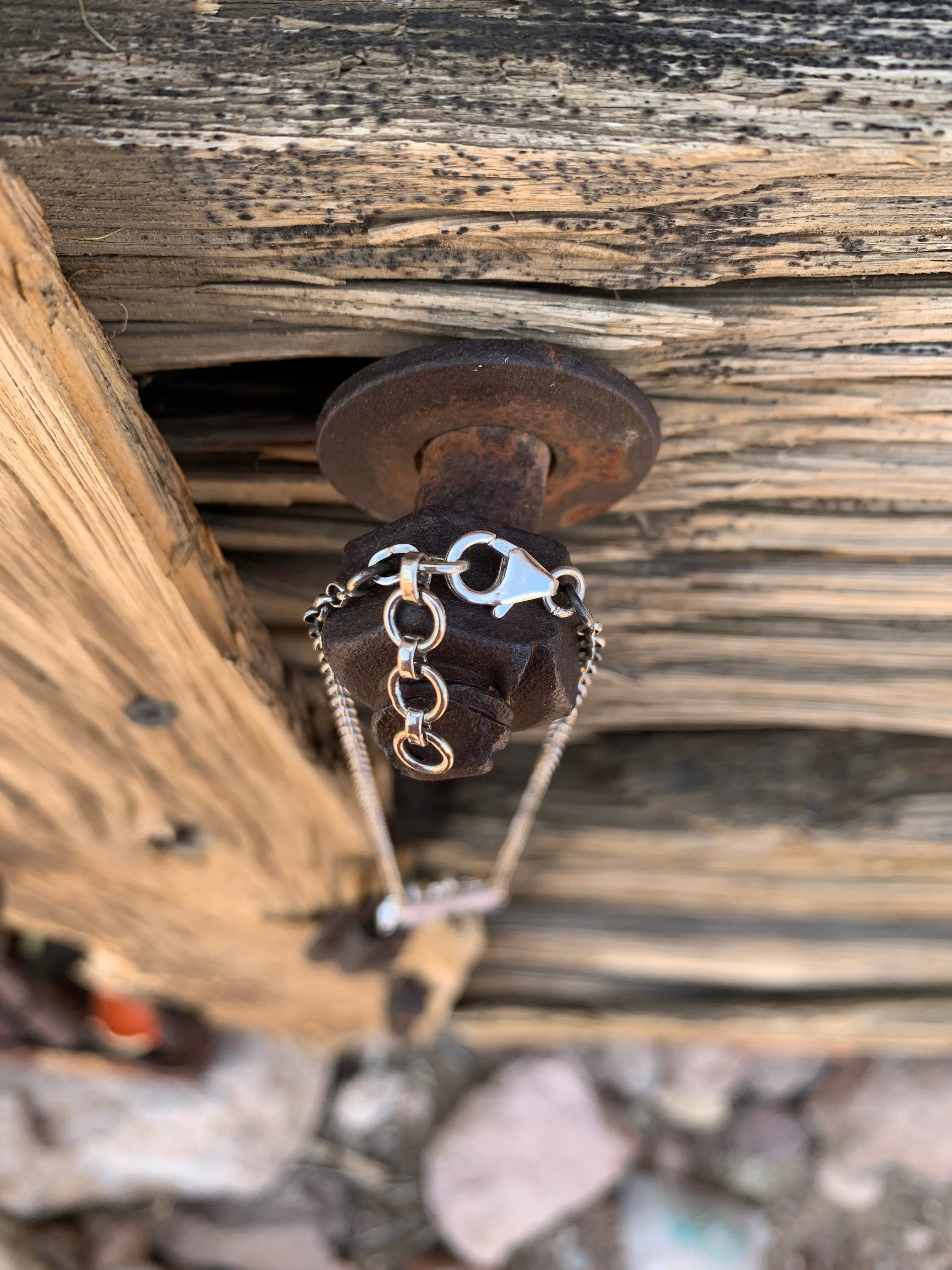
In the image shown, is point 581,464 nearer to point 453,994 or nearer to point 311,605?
point 311,605

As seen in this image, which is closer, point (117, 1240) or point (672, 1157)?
point (117, 1240)

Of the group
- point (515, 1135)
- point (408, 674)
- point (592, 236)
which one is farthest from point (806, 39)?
A: point (515, 1135)

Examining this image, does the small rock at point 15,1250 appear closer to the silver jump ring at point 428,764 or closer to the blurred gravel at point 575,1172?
the blurred gravel at point 575,1172

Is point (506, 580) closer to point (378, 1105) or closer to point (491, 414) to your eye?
point (491, 414)

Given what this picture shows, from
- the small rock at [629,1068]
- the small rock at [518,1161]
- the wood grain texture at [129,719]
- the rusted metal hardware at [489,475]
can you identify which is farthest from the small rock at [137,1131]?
the rusted metal hardware at [489,475]

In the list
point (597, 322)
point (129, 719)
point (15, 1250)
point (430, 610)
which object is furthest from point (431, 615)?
point (15, 1250)

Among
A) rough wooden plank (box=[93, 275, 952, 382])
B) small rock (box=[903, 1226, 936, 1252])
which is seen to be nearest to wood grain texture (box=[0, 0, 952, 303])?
rough wooden plank (box=[93, 275, 952, 382])
